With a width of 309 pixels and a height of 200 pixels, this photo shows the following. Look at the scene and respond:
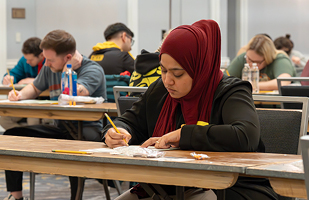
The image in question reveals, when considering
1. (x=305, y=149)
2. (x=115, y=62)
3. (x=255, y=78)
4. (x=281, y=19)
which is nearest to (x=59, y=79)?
(x=115, y=62)

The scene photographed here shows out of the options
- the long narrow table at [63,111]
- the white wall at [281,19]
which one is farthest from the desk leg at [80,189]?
the white wall at [281,19]

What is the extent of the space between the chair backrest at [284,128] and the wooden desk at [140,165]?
393mm

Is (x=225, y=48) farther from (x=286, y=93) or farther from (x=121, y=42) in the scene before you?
(x=286, y=93)

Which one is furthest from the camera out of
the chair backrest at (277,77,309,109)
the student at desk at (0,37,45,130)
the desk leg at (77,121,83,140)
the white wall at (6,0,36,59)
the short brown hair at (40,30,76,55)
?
the white wall at (6,0,36,59)

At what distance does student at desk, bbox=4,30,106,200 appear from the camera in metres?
3.03

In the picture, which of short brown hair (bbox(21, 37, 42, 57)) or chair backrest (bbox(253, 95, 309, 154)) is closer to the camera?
chair backrest (bbox(253, 95, 309, 154))

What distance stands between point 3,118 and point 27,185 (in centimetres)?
81

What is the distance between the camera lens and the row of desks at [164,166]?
1104 mm

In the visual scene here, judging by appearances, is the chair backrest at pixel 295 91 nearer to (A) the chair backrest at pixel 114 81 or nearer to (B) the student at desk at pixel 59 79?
(B) the student at desk at pixel 59 79

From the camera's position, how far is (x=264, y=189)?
1443 mm

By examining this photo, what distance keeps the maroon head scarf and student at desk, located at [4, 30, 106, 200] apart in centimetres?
149

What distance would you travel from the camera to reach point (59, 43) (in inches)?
125

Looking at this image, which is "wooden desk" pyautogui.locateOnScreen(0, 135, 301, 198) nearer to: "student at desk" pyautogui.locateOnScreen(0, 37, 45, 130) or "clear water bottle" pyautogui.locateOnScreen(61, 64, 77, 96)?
"clear water bottle" pyautogui.locateOnScreen(61, 64, 77, 96)

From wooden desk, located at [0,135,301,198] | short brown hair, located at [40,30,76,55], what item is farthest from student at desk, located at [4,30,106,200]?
wooden desk, located at [0,135,301,198]
